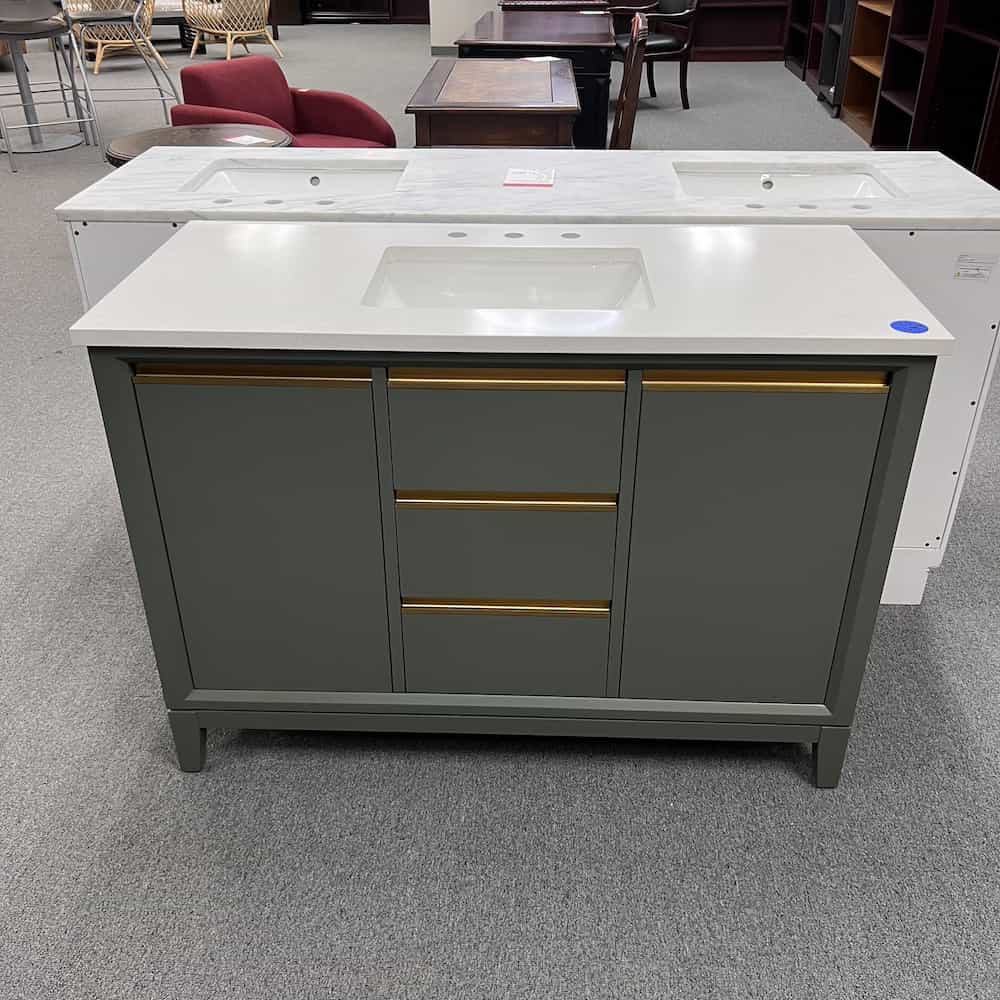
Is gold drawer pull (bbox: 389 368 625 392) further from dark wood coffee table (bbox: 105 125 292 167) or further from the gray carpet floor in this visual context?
dark wood coffee table (bbox: 105 125 292 167)

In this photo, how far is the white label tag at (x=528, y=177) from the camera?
1.89 m

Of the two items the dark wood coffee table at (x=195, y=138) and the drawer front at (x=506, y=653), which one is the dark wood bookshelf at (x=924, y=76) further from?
the drawer front at (x=506, y=653)

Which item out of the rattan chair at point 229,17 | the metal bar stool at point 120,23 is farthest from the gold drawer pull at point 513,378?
the rattan chair at point 229,17

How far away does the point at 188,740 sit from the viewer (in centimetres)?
159

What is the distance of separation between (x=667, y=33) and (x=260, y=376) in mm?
6022

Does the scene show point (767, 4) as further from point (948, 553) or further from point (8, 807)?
point (8, 807)

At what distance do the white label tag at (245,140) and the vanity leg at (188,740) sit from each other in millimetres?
1798

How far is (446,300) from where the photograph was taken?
5.21ft

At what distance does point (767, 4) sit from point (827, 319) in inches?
286

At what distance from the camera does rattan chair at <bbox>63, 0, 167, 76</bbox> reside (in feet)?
19.2

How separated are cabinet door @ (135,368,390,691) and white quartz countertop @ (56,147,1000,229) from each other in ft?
1.76

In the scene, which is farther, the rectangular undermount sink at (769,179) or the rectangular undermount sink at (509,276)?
the rectangular undermount sink at (769,179)

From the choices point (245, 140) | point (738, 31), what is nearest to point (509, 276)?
point (245, 140)

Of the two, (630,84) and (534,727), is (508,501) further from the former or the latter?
(630,84)
